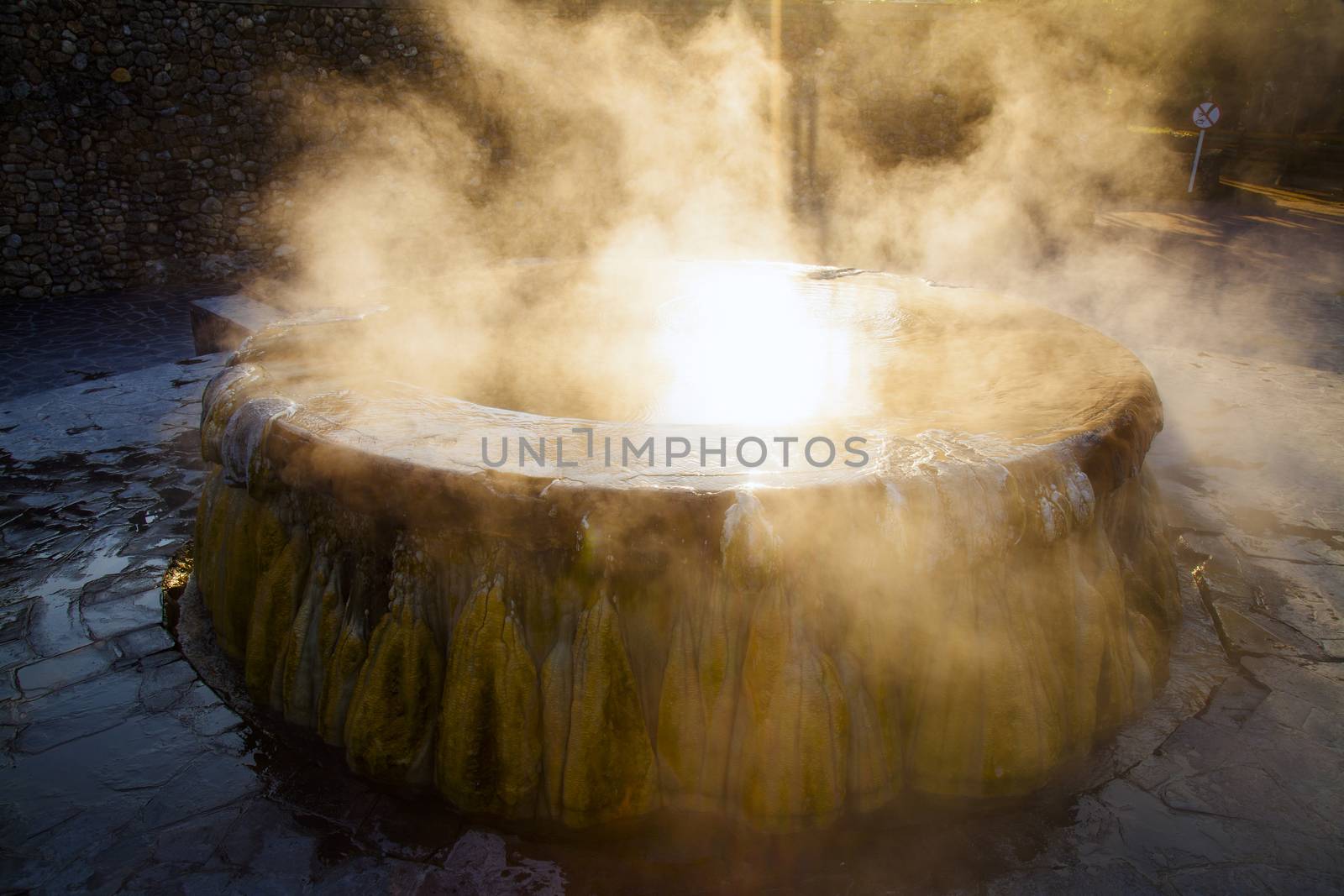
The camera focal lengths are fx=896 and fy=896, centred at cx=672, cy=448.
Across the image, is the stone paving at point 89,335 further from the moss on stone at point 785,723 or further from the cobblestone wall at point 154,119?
the moss on stone at point 785,723

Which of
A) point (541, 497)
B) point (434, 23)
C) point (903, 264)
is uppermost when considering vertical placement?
point (434, 23)

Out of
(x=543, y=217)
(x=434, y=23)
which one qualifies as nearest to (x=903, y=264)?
(x=543, y=217)

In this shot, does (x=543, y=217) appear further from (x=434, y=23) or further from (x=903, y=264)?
(x=903, y=264)

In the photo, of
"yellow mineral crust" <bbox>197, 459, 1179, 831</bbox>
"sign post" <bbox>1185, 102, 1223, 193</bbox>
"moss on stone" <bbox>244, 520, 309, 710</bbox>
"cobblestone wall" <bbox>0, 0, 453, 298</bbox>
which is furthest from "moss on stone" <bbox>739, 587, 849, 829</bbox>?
"sign post" <bbox>1185, 102, 1223, 193</bbox>

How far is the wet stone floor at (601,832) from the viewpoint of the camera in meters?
2.06

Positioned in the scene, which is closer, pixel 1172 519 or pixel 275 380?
pixel 275 380

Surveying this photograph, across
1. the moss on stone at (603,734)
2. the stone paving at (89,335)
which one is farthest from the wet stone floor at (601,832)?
the stone paving at (89,335)

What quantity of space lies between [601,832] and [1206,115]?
614 inches

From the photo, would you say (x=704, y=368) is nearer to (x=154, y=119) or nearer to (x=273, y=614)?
(x=273, y=614)

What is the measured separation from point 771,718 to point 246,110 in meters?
9.22

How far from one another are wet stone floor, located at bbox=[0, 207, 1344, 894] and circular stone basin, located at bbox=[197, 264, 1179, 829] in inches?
4.0

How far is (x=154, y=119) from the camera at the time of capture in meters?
8.63

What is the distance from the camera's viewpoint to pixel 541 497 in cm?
206

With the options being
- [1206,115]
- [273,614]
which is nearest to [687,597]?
[273,614]
